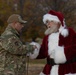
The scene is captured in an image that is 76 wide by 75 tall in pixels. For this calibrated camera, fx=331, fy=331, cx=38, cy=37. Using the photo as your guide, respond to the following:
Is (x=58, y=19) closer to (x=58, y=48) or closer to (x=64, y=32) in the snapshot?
(x=64, y=32)

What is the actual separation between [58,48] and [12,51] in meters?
0.81

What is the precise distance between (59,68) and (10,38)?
40.2 inches

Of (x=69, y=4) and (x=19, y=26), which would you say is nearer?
(x=19, y=26)

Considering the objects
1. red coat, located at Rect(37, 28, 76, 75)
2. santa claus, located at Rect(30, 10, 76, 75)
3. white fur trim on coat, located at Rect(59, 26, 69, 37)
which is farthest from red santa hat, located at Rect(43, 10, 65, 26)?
red coat, located at Rect(37, 28, 76, 75)

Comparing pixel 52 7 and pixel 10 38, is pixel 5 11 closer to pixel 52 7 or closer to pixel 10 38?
pixel 52 7

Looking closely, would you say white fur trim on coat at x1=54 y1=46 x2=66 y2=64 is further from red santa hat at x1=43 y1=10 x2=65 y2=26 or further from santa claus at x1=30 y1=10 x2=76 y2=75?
red santa hat at x1=43 y1=10 x2=65 y2=26

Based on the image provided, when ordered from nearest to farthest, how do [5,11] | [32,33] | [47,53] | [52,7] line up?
[47,53] → [52,7] → [5,11] → [32,33]

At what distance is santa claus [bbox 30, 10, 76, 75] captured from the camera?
573 cm

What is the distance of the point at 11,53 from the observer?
18.5 ft

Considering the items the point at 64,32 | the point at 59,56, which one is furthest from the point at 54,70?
the point at 64,32

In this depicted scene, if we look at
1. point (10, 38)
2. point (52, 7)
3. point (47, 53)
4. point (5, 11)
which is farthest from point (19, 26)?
point (5, 11)

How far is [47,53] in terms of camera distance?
597cm

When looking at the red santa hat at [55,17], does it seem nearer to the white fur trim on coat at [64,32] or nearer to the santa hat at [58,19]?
the santa hat at [58,19]

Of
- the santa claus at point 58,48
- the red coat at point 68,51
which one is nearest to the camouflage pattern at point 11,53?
the santa claus at point 58,48
